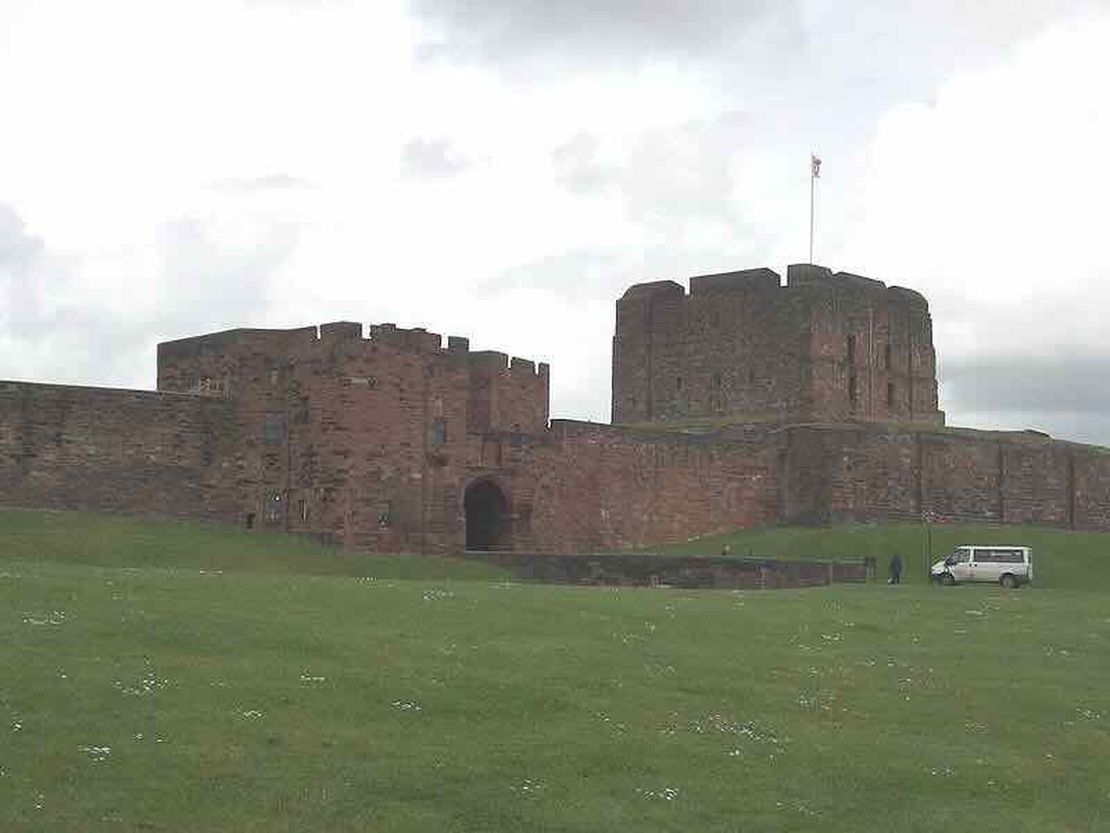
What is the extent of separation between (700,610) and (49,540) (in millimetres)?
16675

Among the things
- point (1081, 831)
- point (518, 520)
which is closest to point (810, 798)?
point (1081, 831)

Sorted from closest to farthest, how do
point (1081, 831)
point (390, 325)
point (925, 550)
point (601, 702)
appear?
point (1081, 831)
point (601, 702)
point (390, 325)
point (925, 550)

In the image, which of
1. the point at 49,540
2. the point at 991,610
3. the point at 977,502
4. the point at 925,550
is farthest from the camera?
the point at 977,502

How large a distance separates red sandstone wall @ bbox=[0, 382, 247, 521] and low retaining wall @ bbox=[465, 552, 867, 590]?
777 centimetres

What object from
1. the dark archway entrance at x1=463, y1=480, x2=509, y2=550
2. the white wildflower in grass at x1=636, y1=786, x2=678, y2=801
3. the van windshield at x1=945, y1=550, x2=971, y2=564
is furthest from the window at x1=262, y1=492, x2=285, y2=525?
the white wildflower in grass at x1=636, y1=786, x2=678, y2=801

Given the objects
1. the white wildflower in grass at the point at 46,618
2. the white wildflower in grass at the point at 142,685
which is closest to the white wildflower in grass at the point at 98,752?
the white wildflower in grass at the point at 142,685

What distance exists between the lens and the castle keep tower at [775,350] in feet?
211

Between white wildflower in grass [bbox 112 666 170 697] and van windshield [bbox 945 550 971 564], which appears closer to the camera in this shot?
white wildflower in grass [bbox 112 666 170 697]

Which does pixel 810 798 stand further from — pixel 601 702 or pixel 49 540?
pixel 49 540

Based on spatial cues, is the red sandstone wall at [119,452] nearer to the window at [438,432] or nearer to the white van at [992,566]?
the window at [438,432]

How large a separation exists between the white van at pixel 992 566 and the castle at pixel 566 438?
13.8 metres

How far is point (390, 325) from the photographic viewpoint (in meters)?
45.2

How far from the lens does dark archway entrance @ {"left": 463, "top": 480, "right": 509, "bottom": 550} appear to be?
50.4 m

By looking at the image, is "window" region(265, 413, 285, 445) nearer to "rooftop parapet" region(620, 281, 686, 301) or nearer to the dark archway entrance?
the dark archway entrance
